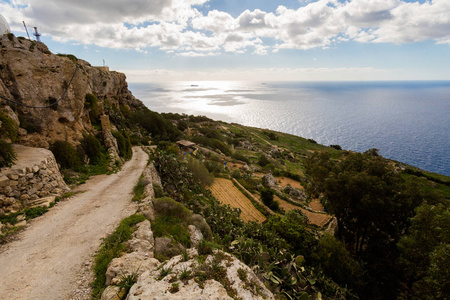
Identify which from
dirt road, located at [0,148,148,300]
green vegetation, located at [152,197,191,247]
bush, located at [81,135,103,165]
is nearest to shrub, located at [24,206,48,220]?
dirt road, located at [0,148,148,300]

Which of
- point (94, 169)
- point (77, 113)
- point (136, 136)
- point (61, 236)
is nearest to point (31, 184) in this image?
point (61, 236)

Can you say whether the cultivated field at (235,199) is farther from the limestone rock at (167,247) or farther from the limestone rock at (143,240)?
the limestone rock at (143,240)

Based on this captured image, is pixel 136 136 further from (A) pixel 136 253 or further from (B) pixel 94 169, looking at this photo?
(A) pixel 136 253

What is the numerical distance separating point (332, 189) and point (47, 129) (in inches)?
774

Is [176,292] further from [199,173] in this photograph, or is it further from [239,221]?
[199,173]

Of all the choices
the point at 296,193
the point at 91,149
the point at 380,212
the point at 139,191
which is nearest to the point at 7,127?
the point at 91,149

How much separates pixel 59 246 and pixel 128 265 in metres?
3.29

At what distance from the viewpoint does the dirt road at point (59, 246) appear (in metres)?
5.43

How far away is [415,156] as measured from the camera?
61.3 m

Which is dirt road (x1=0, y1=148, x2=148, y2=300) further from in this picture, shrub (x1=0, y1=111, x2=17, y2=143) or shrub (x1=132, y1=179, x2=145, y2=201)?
shrub (x1=0, y1=111, x2=17, y2=143)

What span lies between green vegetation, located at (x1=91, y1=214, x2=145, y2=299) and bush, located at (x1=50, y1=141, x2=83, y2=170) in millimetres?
8334

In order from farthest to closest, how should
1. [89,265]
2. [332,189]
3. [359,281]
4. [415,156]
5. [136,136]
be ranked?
[415,156], [136,136], [332,189], [359,281], [89,265]

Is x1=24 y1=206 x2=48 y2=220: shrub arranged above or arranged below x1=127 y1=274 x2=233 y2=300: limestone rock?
below

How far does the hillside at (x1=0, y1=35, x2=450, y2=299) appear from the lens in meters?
6.11
